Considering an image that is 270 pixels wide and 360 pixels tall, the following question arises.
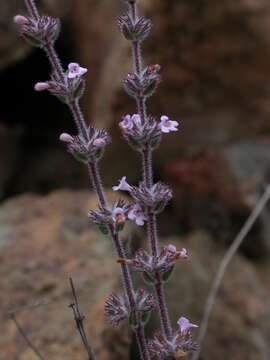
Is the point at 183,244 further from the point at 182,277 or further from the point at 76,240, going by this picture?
the point at 76,240

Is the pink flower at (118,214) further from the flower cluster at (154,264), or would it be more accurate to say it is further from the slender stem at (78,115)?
the slender stem at (78,115)

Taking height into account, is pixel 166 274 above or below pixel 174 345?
above

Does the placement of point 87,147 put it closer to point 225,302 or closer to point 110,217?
point 110,217

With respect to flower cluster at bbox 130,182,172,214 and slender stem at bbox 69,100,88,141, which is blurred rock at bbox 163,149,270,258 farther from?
slender stem at bbox 69,100,88,141

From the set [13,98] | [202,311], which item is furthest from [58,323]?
[13,98]

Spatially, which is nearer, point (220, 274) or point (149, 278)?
point (149, 278)

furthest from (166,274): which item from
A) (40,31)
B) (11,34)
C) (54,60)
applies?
(11,34)

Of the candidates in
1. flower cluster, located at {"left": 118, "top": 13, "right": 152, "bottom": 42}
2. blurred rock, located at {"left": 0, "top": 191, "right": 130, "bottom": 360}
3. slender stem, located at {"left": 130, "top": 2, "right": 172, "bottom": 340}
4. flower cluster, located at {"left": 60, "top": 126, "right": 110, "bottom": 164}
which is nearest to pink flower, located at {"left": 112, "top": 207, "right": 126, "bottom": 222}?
slender stem, located at {"left": 130, "top": 2, "right": 172, "bottom": 340}
